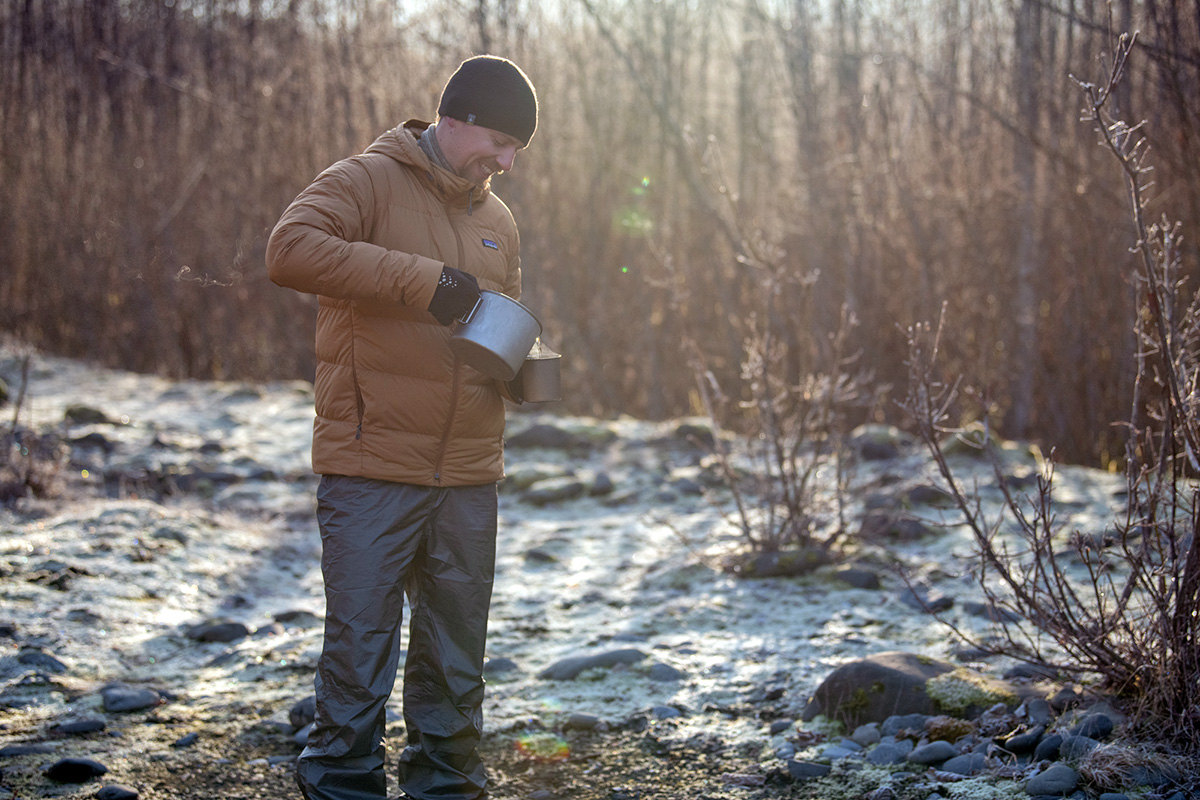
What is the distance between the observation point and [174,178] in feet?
35.9

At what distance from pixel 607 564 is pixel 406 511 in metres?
2.76

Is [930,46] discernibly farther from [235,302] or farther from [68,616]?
[68,616]

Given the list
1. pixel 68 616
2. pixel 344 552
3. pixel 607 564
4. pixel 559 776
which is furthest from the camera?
pixel 607 564

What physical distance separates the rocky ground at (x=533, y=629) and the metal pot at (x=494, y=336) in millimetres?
1277

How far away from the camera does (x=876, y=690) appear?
3340mm

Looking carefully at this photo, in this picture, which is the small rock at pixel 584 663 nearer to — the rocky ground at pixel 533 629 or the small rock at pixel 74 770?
the rocky ground at pixel 533 629

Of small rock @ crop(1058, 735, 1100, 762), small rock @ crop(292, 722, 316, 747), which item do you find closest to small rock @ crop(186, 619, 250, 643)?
small rock @ crop(292, 722, 316, 747)

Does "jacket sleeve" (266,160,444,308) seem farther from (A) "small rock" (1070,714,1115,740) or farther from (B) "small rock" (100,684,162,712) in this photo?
(A) "small rock" (1070,714,1115,740)

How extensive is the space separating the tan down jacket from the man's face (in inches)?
1.6

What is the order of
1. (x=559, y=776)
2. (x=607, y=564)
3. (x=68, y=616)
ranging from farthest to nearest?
1. (x=607, y=564)
2. (x=68, y=616)
3. (x=559, y=776)

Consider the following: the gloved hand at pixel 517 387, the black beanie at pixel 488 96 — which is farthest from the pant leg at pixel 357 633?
the black beanie at pixel 488 96

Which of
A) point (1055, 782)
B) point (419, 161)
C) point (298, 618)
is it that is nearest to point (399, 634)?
point (419, 161)

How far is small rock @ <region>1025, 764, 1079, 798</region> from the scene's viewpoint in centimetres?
268

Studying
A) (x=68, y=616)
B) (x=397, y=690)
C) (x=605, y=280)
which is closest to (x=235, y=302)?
(x=605, y=280)
